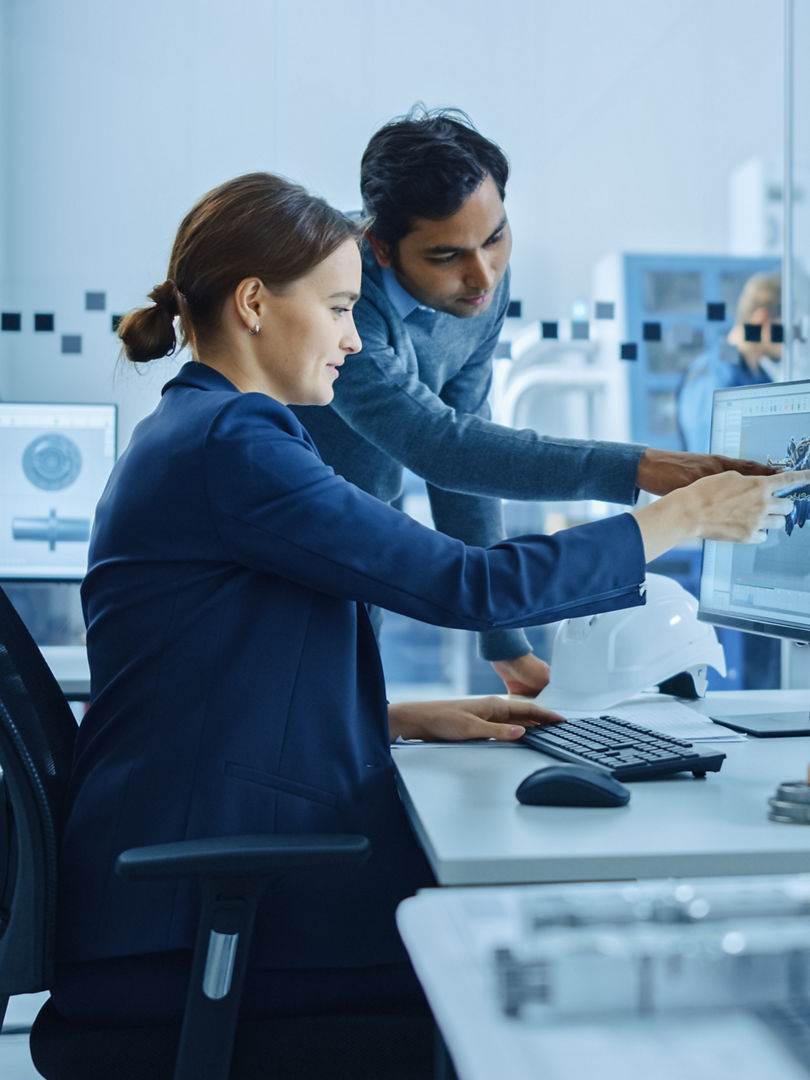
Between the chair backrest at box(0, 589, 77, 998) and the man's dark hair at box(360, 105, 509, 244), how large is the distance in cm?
93

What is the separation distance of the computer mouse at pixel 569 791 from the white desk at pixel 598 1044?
0.59 m

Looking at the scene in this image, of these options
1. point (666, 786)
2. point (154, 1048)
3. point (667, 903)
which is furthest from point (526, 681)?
point (667, 903)

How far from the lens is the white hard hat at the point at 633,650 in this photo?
1627 mm

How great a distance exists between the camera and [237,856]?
3.05ft

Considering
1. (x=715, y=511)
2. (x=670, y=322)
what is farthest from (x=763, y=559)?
(x=670, y=322)

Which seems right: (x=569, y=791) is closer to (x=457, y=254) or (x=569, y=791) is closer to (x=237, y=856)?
(x=237, y=856)

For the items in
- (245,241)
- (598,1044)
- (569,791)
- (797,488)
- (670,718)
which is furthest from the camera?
(670,718)

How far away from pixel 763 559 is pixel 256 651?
31.9 inches

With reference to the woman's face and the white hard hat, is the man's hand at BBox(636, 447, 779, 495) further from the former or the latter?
the woman's face

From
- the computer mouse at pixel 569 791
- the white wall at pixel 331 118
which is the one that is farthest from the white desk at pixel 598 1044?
the white wall at pixel 331 118

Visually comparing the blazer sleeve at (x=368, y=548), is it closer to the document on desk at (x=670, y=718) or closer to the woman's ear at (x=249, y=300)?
the woman's ear at (x=249, y=300)

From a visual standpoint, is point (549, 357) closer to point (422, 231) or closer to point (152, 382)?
point (152, 382)

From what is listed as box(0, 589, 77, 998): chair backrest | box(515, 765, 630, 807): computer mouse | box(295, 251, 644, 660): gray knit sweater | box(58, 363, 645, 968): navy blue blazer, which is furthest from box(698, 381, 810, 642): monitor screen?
box(0, 589, 77, 998): chair backrest

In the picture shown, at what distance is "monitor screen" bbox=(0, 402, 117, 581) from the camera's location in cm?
284
